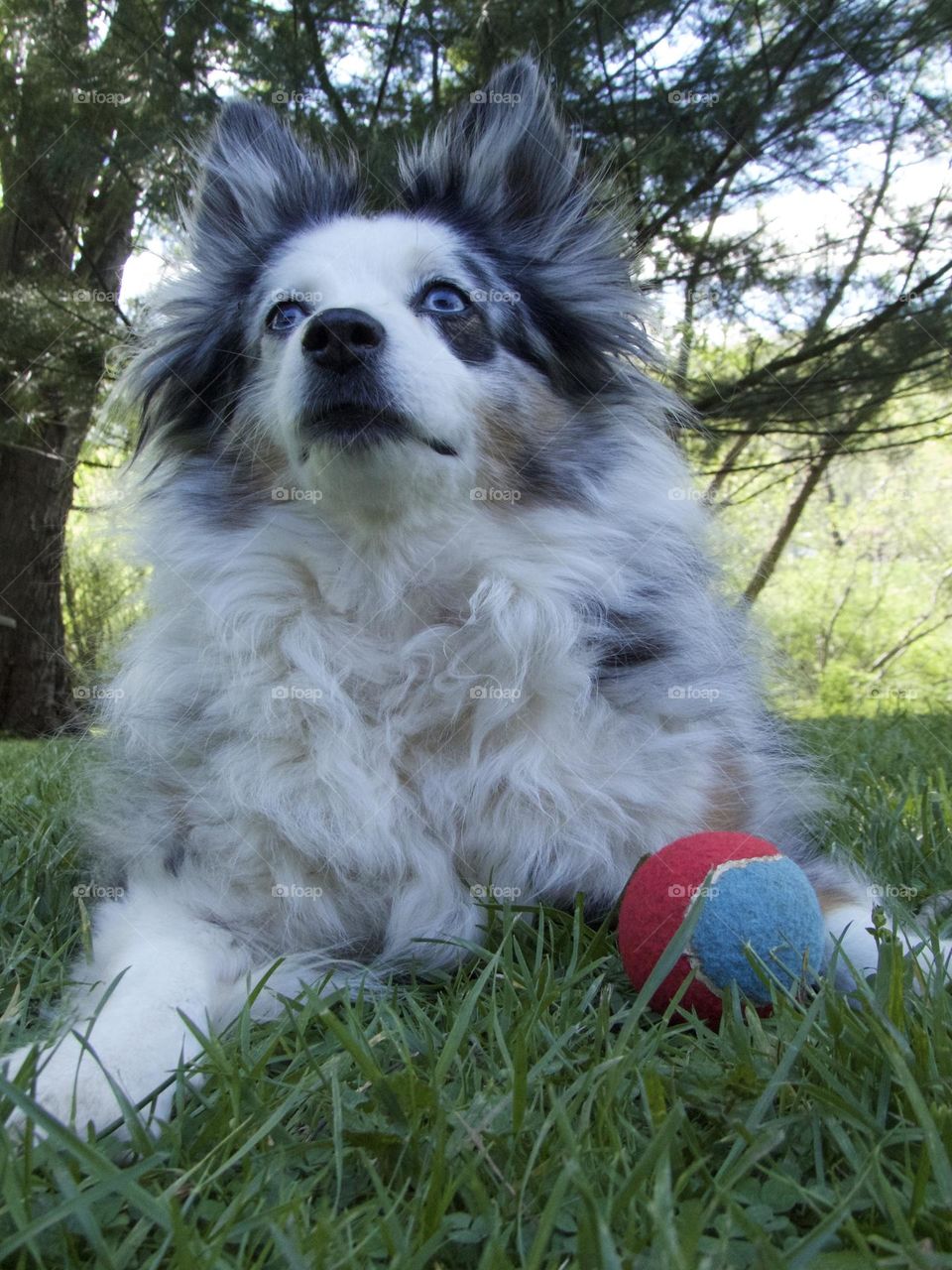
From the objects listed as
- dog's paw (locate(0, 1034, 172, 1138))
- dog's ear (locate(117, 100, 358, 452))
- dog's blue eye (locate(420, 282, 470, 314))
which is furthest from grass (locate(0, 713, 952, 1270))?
dog's ear (locate(117, 100, 358, 452))

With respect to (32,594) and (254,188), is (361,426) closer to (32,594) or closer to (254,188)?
(254,188)

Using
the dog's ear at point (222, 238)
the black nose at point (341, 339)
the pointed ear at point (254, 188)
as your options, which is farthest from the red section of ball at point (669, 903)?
the pointed ear at point (254, 188)

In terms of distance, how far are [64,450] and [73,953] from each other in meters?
5.99

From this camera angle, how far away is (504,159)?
3066 mm

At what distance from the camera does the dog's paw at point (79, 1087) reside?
4.66 ft

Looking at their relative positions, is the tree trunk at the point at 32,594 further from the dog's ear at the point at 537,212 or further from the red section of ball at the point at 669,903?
the red section of ball at the point at 669,903

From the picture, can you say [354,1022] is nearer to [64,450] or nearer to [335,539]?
[335,539]

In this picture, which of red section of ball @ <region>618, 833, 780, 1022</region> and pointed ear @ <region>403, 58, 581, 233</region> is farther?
pointed ear @ <region>403, 58, 581, 233</region>

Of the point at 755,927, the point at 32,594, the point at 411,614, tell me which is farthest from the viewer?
→ the point at 32,594

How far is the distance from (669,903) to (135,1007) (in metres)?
0.90

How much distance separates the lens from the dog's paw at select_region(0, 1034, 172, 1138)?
1.42m

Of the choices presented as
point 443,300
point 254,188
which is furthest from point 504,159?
point 254,188

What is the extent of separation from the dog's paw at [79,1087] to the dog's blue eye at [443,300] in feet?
6.25

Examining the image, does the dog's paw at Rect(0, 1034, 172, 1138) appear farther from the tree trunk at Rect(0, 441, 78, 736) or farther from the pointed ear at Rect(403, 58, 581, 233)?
the tree trunk at Rect(0, 441, 78, 736)
